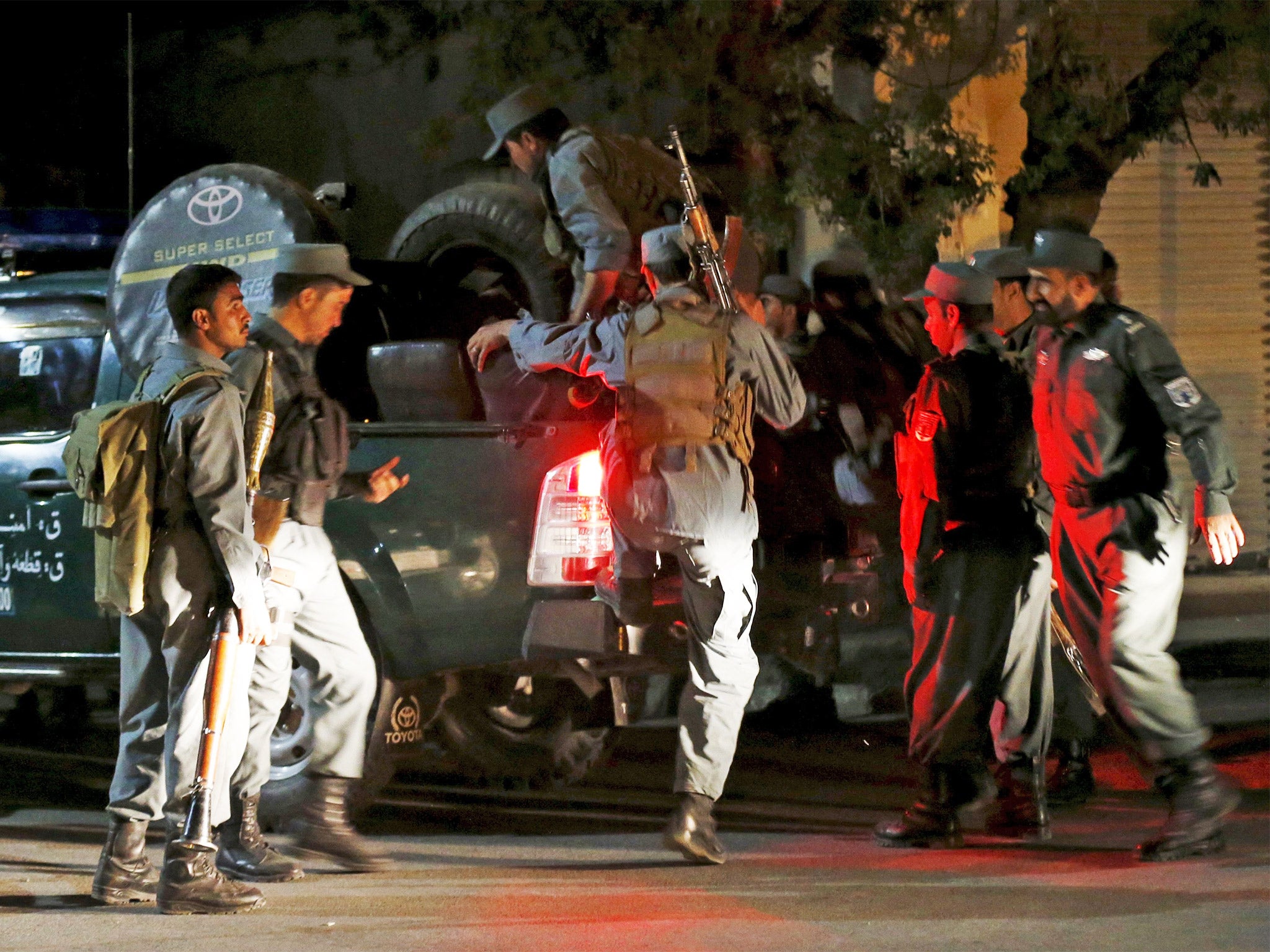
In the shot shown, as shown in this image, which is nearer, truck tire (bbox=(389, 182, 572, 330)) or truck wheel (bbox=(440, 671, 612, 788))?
truck wheel (bbox=(440, 671, 612, 788))

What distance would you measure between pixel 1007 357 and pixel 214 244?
2.77 metres

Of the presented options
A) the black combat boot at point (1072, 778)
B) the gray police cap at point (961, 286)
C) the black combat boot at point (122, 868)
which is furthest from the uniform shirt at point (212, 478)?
the black combat boot at point (1072, 778)

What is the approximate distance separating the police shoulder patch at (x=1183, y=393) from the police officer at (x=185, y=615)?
2.64 m

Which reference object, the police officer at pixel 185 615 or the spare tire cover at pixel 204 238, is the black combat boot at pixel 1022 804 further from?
the spare tire cover at pixel 204 238

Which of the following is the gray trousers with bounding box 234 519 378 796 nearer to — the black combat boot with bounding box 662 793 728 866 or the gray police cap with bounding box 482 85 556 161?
the black combat boot with bounding box 662 793 728 866

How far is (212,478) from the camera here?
4.61 m

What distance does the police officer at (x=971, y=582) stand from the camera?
548 cm

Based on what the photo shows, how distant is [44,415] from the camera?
258 inches

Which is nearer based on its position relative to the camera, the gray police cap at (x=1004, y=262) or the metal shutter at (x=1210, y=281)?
the gray police cap at (x=1004, y=262)

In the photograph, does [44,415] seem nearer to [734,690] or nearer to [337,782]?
[337,782]

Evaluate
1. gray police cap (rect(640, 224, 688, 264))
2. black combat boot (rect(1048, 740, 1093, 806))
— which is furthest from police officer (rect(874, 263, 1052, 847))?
gray police cap (rect(640, 224, 688, 264))

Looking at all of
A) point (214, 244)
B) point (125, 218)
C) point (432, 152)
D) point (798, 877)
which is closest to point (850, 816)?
point (798, 877)

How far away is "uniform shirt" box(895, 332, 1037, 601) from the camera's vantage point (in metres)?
5.50

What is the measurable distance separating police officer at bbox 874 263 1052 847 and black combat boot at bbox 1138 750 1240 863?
45 cm
